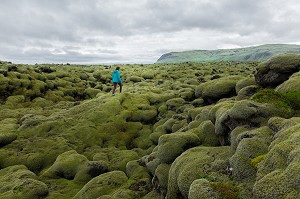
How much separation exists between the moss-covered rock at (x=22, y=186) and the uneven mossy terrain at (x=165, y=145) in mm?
89

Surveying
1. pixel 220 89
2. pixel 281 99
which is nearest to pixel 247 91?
pixel 220 89

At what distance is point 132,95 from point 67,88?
27552mm

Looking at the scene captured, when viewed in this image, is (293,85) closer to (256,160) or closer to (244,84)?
(244,84)

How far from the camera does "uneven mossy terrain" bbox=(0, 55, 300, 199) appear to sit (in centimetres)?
1377

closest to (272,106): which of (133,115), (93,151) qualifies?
(93,151)

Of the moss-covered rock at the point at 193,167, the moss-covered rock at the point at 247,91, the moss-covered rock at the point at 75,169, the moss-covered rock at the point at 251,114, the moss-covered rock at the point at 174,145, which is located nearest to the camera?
the moss-covered rock at the point at 193,167

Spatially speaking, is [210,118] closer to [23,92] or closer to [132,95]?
[132,95]

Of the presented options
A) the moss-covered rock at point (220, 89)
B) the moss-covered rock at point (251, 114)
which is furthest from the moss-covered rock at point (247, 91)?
the moss-covered rock at point (251, 114)

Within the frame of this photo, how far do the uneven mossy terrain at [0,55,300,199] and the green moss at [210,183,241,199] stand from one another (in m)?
0.05

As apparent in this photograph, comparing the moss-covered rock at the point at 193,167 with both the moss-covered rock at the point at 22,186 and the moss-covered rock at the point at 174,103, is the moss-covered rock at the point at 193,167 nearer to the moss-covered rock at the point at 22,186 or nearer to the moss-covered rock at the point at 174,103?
the moss-covered rock at the point at 22,186

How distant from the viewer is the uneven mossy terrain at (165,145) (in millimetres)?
13773

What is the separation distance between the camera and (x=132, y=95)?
46.9 metres

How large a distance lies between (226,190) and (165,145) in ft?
32.2

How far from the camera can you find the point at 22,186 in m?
23.7
